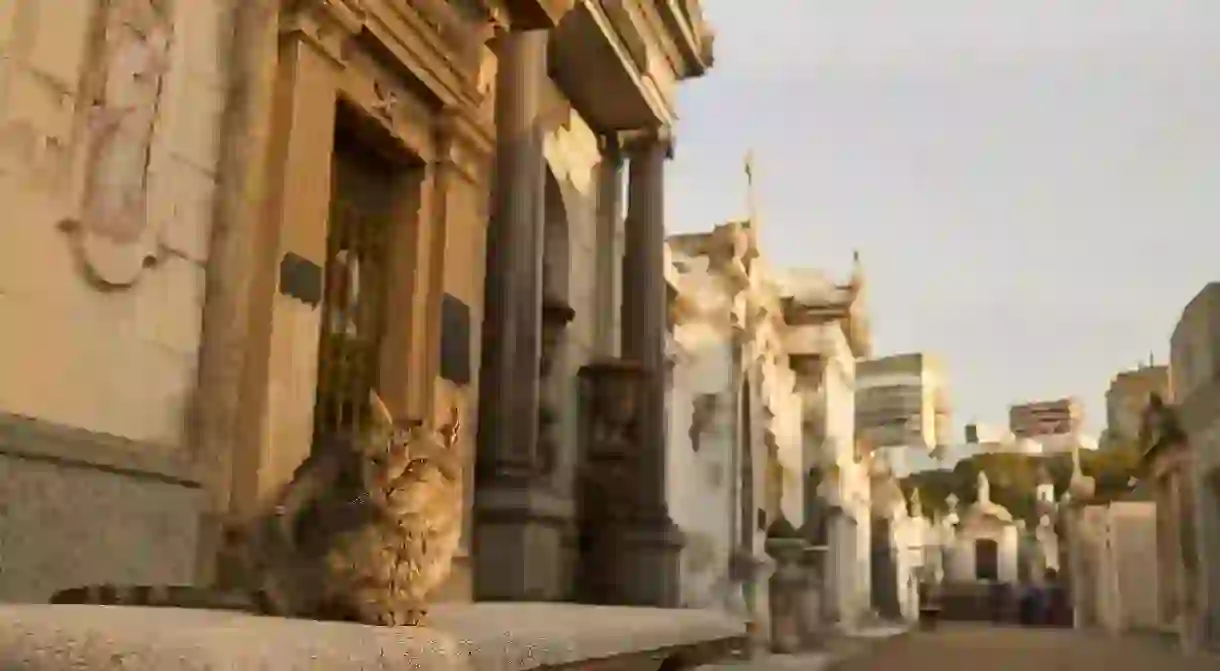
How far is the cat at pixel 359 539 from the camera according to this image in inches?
124

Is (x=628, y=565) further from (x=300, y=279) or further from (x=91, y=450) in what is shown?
(x=91, y=450)

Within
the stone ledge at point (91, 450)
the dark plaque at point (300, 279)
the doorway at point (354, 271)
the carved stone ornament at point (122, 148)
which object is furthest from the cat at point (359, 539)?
the doorway at point (354, 271)

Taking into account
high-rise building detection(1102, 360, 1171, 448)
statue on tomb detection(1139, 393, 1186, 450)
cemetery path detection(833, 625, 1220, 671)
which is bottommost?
cemetery path detection(833, 625, 1220, 671)

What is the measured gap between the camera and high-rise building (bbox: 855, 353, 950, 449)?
83.6 meters

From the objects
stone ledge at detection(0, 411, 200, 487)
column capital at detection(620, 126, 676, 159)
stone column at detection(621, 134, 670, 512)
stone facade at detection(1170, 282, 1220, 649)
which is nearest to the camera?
stone ledge at detection(0, 411, 200, 487)

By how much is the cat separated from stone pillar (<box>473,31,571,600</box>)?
182 inches

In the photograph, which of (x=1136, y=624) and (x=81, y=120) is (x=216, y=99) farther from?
(x=1136, y=624)

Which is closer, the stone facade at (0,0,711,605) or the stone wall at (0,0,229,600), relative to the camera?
the stone wall at (0,0,229,600)

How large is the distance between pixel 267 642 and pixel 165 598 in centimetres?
121

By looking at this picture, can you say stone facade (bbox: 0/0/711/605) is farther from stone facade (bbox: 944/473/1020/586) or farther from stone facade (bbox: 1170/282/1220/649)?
stone facade (bbox: 944/473/1020/586)

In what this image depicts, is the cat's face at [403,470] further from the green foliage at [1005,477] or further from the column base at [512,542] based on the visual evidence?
the green foliage at [1005,477]

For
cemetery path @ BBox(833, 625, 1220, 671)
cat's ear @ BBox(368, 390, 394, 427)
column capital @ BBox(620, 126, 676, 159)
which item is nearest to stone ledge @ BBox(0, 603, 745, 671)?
cat's ear @ BBox(368, 390, 394, 427)

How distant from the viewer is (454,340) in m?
7.15

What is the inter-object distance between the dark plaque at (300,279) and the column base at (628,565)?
574cm
